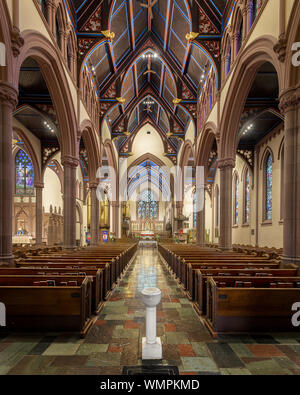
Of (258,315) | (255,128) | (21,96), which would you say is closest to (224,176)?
(255,128)

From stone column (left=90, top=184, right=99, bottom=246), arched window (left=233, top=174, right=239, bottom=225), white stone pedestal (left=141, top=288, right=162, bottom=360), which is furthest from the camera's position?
arched window (left=233, top=174, right=239, bottom=225)

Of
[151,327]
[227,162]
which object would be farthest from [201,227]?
[151,327]

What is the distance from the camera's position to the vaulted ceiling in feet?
36.7

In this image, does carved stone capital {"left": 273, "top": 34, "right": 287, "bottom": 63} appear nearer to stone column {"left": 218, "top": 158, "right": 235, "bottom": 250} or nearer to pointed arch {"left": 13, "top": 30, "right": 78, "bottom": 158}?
stone column {"left": 218, "top": 158, "right": 235, "bottom": 250}

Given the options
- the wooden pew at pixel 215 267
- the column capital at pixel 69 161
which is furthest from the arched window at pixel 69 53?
the wooden pew at pixel 215 267

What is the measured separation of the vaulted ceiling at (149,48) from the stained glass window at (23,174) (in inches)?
298

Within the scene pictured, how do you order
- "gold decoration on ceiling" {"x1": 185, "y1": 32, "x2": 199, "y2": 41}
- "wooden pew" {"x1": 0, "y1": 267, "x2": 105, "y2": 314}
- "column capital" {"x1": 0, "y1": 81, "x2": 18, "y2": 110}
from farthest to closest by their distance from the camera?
"gold decoration on ceiling" {"x1": 185, "y1": 32, "x2": 199, "y2": 41}
"column capital" {"x1": 0, "y1": 81, "x2": 18, "y2": 110}
"wooden pew" {"x1": 0, "y1": 267, "x2": 105, "y2": 314}

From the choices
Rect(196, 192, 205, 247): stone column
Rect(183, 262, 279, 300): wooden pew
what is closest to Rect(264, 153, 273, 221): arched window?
Rect(196, 192, 205, 247): stone column

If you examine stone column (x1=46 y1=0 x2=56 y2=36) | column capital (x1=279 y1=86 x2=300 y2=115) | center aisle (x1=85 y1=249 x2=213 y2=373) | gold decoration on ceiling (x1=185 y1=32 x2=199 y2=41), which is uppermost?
gold decoration on ceiling (x1=185 y1=32 x2=199 y2=41)

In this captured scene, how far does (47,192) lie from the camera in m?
21.1

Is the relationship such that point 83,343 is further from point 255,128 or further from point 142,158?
point 142,158

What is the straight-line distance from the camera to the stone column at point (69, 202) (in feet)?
35.1

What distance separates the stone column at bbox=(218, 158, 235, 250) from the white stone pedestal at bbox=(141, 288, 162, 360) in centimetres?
850

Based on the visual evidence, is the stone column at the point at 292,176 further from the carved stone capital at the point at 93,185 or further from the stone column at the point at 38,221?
the stone column at the point at 38,221
